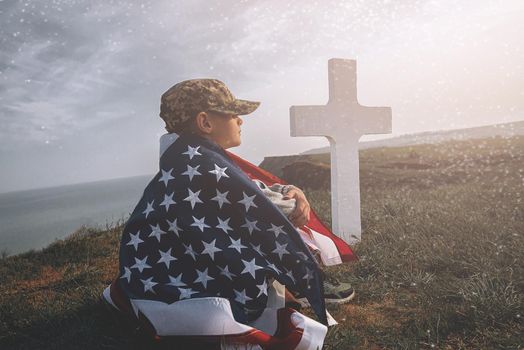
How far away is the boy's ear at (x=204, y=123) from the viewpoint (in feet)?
7.98

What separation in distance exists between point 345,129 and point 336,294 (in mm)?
2355

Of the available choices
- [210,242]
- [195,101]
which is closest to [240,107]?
[195,101]

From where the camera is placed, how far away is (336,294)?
3277mm

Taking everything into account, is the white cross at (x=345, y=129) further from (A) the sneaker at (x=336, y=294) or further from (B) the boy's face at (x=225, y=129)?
(B) the boy's face at (x=225, y=129)

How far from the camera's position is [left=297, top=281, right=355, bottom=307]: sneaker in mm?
3234

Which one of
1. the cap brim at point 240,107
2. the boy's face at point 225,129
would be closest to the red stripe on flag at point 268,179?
the boy's face at point 225,129

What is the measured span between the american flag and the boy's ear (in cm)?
11

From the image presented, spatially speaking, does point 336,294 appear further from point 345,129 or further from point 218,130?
point 345,129

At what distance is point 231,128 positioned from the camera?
2.57 metres

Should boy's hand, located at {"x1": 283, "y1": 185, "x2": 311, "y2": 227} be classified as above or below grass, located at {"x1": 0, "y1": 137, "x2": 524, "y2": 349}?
above

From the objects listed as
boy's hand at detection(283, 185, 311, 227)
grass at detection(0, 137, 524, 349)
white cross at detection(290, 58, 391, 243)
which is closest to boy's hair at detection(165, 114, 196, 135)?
boy's hand at detection(283, 185, 311, 227)

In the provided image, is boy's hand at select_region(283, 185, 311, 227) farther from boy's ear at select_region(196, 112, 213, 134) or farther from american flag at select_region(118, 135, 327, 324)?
boy's ear at select_region(196, 112, 213, 134)

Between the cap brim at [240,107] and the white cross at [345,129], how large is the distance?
224cm

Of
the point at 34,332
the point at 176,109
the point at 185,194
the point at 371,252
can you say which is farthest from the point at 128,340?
the point at 371,252
